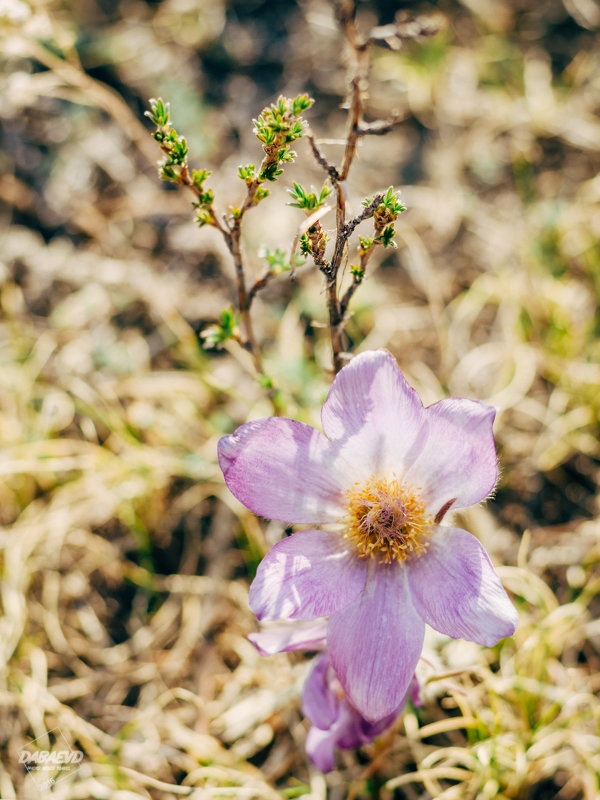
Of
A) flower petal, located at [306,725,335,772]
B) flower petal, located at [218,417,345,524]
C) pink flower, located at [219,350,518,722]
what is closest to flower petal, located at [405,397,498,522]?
pink flower, located at [219,350,518,722]

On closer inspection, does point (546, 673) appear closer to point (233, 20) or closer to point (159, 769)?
point (159, 769)

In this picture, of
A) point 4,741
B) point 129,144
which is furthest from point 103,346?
point 4,741

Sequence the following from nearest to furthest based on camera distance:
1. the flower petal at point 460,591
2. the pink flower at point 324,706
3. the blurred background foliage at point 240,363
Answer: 1. the flower petal at point 460,591
2. the pink flower at point 324,706
3. the blurred background foliage at point 240,363

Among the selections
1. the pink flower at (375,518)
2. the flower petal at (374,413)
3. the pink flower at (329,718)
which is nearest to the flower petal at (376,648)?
the pink flower at (375,518)

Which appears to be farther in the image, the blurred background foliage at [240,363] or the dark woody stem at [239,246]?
the blurred background foliage at [240,363]

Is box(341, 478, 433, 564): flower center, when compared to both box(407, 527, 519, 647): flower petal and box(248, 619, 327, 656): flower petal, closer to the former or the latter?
box(407, 527, 519, 647): flower petal

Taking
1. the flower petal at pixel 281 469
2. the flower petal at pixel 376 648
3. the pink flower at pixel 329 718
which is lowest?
the pink flower at pixel 329 718

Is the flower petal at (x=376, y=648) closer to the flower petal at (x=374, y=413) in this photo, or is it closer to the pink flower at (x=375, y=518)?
the pink flower at (x=375, y=518)

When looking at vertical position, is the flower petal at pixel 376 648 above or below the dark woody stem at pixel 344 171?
below
